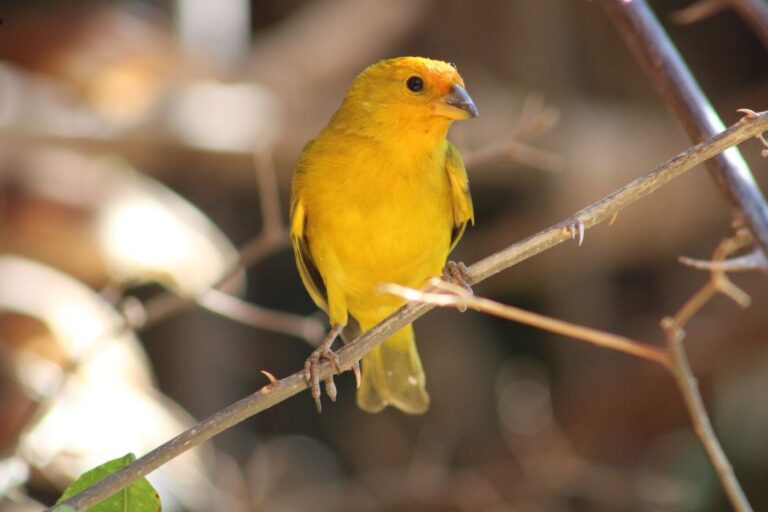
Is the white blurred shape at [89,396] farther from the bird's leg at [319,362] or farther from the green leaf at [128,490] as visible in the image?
the green leaf at [128,490]

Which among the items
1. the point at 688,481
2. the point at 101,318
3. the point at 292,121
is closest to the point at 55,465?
the point at 101,318

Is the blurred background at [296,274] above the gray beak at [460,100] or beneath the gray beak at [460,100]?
above

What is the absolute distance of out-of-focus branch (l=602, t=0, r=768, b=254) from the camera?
1948 millimetres

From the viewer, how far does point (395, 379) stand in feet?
10.3

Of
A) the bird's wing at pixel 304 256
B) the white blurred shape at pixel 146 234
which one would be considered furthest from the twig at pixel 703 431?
the white blurred shape at pixel 146 234

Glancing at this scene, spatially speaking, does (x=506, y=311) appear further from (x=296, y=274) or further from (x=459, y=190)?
(x=296, y=274)

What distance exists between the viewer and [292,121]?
210 inches

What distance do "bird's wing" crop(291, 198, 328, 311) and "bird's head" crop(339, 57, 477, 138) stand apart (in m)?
0.30

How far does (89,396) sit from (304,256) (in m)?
1.59

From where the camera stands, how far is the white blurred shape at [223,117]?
511cm

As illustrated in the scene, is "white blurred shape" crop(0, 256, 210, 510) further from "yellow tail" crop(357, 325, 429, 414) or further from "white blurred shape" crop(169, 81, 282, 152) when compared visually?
"yellow tail" crop(357, 325, 429, 414)

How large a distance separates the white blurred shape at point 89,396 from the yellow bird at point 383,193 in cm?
128

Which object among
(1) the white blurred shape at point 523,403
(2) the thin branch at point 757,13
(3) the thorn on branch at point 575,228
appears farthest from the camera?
(1) the white blurred shape at point 523,403

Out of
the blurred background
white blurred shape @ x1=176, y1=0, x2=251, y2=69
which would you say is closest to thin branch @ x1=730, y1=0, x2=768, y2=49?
the blurred background
